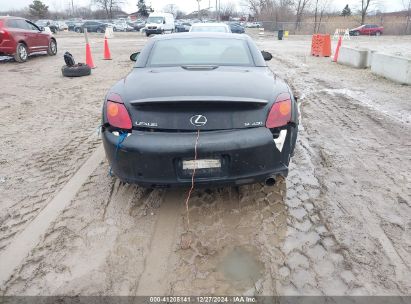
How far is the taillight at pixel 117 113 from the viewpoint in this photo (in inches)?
110

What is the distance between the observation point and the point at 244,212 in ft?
10.2

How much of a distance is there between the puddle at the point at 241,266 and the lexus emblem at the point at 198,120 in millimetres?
1009

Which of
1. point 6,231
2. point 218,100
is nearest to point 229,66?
point 218,100

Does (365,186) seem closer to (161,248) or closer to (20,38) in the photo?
(161,248)

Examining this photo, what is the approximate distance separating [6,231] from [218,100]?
213 cm

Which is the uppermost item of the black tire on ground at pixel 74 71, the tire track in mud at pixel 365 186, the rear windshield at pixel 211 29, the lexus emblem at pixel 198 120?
the rear windshield at pixel 211 29

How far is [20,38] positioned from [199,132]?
41.1 feet

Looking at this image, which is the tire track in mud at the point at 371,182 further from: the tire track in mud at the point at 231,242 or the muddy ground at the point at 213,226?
the tire track in mud at the point at 231,242

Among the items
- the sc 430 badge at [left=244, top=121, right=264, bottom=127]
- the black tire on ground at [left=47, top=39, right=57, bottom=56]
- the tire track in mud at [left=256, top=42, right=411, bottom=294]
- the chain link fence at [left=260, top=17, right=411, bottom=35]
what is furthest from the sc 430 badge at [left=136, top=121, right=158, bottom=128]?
the chain link fence at [left=260, top=17, right=411, bottom=35]

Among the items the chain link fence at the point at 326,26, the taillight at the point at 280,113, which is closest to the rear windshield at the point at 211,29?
the taillight at the point at 280,113

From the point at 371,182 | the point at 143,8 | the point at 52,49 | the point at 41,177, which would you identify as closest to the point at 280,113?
the point at 371,182

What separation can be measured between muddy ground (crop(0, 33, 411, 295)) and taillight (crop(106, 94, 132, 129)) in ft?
2.81

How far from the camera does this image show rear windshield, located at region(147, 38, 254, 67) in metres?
3.85

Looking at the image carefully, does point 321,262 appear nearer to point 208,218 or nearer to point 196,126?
point 208,218
